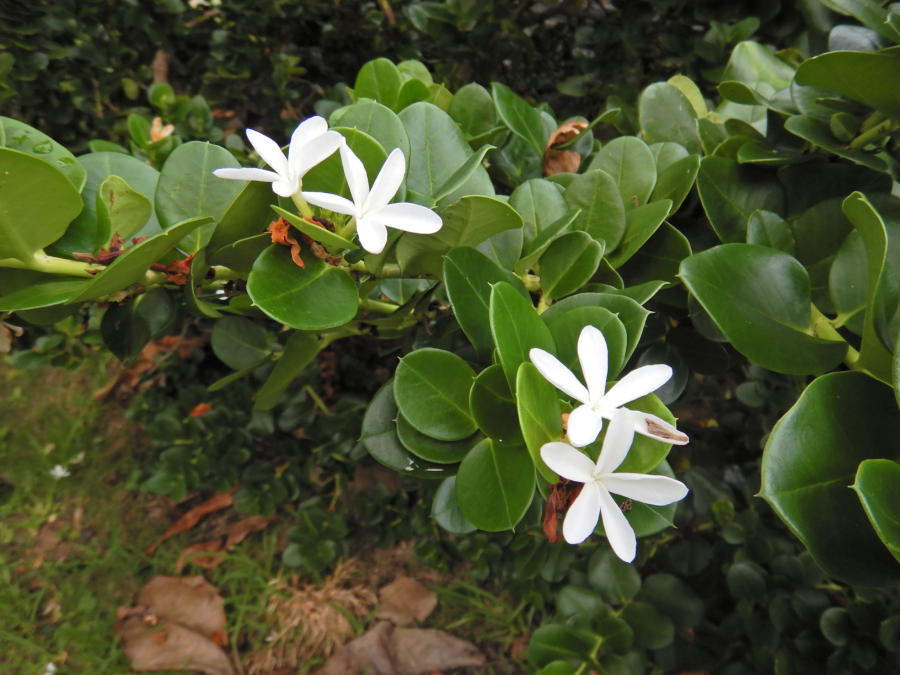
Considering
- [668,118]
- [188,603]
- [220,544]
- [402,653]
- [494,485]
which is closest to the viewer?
[494,485]

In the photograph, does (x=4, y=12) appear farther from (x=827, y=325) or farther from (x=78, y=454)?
(x=827, y=325)

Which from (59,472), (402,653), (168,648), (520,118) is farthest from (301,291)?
(59,472)

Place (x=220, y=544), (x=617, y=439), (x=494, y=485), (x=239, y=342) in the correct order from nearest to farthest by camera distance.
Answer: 1. (x=617, y=439)
2. (x=494, y=485)
3. (x=239, y=342)
4. (x=220, y=544)

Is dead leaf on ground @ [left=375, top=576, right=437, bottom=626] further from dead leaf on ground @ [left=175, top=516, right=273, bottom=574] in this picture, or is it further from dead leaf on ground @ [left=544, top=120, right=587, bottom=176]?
dead leaf on ground @ [left=544, top=120, right=587, bottom=176]

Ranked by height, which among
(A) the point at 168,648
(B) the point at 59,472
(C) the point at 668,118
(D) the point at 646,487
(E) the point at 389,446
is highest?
(C) the point at 668,118

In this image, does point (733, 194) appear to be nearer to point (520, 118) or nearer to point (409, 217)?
point (520, 118)

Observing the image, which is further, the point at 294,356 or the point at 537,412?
the point at 294,356

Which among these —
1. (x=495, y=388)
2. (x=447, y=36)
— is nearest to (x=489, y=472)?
(x=495, y=388)

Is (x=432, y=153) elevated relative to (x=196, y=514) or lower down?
elevated
